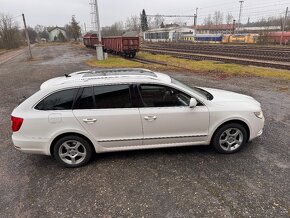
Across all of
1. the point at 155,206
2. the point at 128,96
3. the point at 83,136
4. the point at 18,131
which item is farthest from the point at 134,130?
the point at 18,131

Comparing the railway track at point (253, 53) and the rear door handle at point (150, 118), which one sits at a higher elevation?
the rear door handle at point (150, 118)

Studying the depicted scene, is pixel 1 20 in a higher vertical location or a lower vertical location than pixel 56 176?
higher

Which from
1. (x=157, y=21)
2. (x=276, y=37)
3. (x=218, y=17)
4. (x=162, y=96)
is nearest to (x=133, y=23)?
(x=157, y=21)

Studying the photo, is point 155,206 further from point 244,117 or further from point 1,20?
point 1,20

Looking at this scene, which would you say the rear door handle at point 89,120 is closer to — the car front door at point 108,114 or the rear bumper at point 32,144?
the car front door at point 108,114

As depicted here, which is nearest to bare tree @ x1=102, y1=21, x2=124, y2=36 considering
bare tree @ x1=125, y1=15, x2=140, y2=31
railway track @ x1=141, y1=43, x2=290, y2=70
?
bare tree @ x1=125, y1=15, x2=140, y2=31

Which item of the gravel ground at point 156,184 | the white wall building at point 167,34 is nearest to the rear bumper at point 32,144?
the gravel ground at point 156,184

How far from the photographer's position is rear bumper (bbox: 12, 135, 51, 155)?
366cm

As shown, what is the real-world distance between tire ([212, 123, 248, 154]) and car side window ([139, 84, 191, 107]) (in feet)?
2.77

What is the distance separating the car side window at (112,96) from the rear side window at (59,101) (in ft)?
1.34

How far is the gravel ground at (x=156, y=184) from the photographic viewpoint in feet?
Result: 9.63

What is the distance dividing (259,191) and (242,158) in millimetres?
882

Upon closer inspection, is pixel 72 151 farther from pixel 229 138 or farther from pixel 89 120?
pixel 229 138

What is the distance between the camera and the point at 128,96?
378 cm
